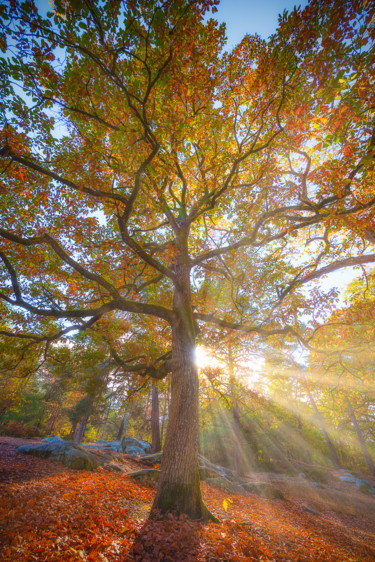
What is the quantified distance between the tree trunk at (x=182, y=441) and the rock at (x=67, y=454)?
5219 mm

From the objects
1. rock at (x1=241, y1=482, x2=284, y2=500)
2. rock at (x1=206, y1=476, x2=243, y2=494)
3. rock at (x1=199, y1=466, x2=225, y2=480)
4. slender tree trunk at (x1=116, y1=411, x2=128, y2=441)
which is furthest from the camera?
slender tree trunk at (x1=116, y1=411, x2=128, y2=441)

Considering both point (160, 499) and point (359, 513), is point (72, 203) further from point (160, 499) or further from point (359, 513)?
point (359, 513)

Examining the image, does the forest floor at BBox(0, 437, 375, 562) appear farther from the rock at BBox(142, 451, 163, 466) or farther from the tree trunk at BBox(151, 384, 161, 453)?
the tree trunk at BBox(151, 384, 161, 453)

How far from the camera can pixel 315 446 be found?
22.7 meters

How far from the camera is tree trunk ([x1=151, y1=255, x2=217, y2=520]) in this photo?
4.16 meters

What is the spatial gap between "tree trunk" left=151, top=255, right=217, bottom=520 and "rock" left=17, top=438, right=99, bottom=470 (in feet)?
17.1

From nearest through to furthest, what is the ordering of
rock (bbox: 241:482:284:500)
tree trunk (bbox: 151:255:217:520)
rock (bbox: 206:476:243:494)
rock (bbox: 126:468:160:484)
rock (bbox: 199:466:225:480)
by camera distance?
tree trunk (bbox: 151:255:217:520) → rock (bbox: 126:468:160:484) → rock (bbox: 206:476:243:494) → rock (bbox: 241:482:284:500) → rock (bbox: 199:466:225:480)

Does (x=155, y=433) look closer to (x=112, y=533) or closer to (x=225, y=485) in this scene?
(x=225, y=485)

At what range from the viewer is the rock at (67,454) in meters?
7.65

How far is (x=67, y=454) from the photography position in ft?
26.3

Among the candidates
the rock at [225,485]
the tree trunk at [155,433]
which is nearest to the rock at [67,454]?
the rock at [225,485]

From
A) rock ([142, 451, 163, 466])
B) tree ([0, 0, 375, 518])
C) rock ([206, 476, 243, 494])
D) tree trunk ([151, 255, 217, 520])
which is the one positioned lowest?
rock ([206, 476, 243, 494])

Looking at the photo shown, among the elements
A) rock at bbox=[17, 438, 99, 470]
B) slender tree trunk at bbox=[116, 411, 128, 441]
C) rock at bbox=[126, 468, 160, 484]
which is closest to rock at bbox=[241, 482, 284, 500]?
rock at bbox=[126, 468, 160, 484]

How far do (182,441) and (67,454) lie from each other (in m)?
6.47
